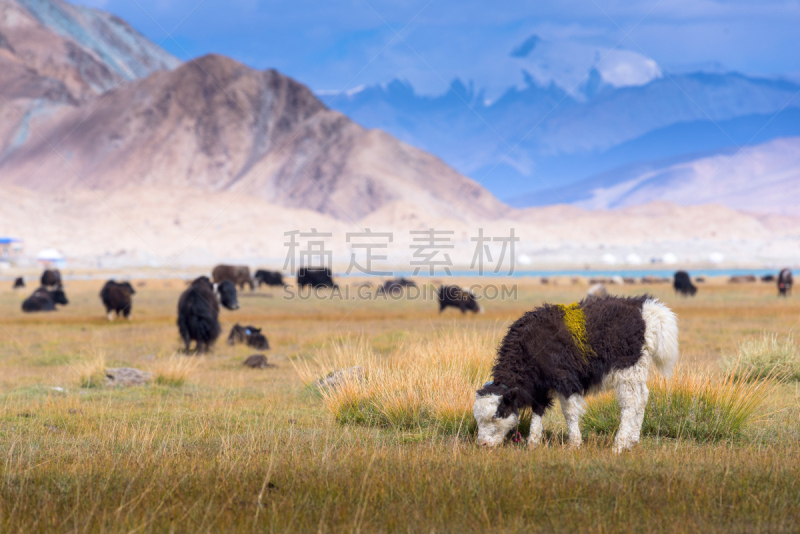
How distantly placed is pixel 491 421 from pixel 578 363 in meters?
1.03

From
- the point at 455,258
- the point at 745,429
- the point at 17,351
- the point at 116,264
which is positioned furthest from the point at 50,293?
the point at 455,258

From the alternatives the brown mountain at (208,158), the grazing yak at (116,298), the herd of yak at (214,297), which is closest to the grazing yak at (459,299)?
the herd of yak at (214,297)

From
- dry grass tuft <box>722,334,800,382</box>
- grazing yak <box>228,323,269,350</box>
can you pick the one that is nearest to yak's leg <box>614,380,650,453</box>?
dry grass tuft <box>722,334,800,382</box>

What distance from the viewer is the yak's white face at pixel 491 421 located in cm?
713

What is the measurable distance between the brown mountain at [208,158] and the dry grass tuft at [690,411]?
15955 centimetres

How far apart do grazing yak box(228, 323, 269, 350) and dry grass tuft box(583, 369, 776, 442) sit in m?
12.7

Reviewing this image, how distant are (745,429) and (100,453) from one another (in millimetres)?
7169

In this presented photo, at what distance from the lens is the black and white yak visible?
699 cm

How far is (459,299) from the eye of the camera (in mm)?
31172

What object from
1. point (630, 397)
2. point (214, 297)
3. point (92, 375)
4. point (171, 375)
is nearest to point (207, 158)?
point (214, 297)

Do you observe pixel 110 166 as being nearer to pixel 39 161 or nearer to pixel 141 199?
pixel 39 161

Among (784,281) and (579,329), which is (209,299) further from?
(784,281)

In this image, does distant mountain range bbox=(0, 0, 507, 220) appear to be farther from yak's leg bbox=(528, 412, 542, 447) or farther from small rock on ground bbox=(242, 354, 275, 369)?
yak's leg bbox=(528, 412, 542, 447)

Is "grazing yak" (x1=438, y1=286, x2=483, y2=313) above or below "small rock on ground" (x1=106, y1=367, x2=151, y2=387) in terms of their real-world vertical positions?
above
